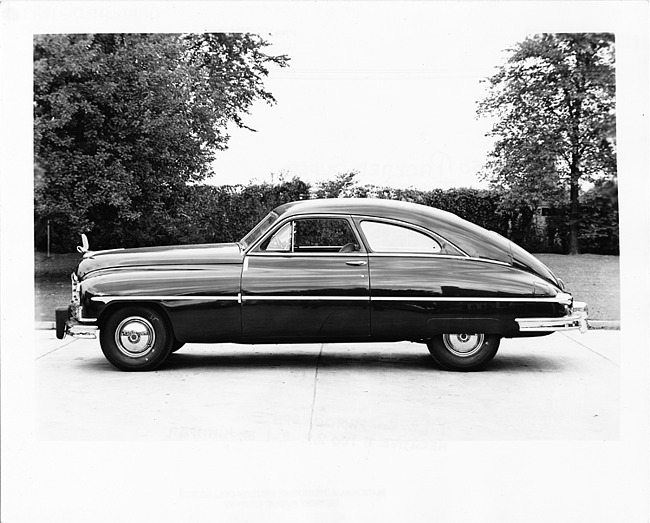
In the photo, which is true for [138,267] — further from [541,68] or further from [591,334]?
[541,68]

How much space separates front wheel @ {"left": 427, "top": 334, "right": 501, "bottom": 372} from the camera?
7.89 m

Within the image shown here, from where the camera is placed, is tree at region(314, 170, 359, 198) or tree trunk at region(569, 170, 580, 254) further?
tree trunk at region(569, 170, 580, 254)

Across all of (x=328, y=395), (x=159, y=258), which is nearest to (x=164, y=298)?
(x=159, y=258)

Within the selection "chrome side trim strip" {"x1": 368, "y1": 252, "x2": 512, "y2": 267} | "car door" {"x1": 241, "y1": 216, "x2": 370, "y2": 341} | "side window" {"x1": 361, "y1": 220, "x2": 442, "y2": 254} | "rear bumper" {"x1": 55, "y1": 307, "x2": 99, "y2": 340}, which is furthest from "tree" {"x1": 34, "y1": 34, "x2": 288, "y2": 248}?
"chrome side trim strip" {"x1": 368, "y1": 252, "x2": 512, "y2": 267}

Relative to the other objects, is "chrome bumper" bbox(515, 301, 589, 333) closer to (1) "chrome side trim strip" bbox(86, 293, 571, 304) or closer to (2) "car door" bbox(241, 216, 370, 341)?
(1) "chrome side trim strip" bbox(86, 293, 571, 304)

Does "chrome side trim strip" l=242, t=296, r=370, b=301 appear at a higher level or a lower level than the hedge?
lower

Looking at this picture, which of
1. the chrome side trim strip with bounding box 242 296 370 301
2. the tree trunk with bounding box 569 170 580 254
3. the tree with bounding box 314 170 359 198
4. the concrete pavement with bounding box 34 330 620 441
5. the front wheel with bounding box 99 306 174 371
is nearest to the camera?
the concrete pavement with bounding box 34 330 620 441

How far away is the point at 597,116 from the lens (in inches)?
462

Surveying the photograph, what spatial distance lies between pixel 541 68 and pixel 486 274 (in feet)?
16.4

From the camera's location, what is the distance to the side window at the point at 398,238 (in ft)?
26.0

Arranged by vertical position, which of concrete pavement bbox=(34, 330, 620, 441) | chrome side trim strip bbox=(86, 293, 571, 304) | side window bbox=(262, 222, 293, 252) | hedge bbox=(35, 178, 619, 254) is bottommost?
concrete pavement bbox=(34, 330, 620, 441)

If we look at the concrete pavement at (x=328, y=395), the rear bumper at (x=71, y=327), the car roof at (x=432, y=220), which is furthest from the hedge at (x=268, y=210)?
the rear bumper at (x=71, y=327)

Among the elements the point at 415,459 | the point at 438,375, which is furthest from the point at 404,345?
the point at 415,459

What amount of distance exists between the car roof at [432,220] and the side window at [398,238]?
0.09m
